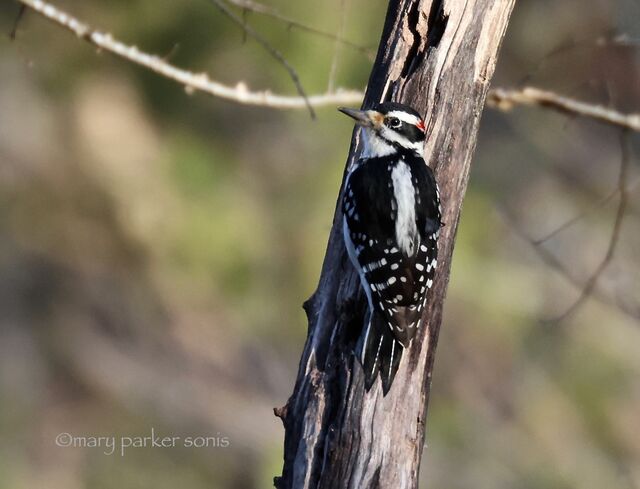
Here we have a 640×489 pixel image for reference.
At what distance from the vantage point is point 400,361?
358cm

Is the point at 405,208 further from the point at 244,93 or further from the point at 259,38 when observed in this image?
the point at 244,93

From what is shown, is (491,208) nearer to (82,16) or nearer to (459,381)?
(459,381)

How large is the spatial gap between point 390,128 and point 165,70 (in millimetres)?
1169

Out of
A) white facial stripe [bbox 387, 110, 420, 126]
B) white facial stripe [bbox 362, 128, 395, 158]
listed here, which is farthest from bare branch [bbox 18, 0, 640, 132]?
white facial stripe [bbox 387, 110, 420, 126]

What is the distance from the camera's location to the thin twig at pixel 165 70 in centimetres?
429

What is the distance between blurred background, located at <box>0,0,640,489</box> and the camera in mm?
8523

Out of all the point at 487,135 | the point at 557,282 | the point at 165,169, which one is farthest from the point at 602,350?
the point at 165,169

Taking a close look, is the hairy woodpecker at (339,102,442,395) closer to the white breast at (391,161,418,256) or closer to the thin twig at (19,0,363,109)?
the white breast at (391,161,418,256)

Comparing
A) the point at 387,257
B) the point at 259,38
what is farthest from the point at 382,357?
the point at 259,38

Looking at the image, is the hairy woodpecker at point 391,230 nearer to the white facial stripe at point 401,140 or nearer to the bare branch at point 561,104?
the white facial stripe at point 401,140

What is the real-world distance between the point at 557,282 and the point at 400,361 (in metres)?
7.57

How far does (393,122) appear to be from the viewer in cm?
381

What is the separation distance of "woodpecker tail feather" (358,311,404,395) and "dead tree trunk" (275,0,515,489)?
0.03 metres

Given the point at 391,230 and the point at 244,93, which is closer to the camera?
the point at 391,230
